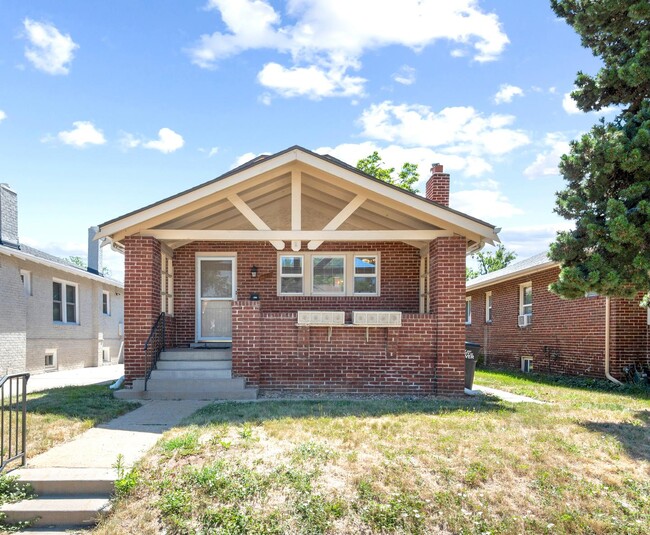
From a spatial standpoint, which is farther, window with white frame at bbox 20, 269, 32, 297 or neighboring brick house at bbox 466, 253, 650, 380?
window with white frame at bbox 20, 269, 32, 297

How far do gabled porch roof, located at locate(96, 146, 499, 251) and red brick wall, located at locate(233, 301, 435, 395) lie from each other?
165 centimetres

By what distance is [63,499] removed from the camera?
4766 mm

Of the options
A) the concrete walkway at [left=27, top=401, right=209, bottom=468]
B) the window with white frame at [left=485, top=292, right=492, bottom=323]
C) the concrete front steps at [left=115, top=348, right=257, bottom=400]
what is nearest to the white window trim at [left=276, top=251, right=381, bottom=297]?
the concrete front steps at [left=115, top=348, right=257, bottom=400]

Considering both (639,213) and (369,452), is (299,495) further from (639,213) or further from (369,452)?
(639,213)

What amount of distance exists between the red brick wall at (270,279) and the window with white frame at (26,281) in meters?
7.01

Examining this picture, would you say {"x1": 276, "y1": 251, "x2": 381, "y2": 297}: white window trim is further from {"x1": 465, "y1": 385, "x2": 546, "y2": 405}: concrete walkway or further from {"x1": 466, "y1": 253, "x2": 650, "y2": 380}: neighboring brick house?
{"x1": 466, "y1": 253, "x2": 650, "y2": 380}: neighboring brick house

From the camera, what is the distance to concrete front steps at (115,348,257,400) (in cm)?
906

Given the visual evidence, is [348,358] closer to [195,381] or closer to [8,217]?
[195,381]

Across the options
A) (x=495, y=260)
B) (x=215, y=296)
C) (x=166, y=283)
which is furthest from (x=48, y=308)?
(x=495, y=260)

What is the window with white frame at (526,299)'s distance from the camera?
16.8 meters

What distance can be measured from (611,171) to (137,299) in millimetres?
8168

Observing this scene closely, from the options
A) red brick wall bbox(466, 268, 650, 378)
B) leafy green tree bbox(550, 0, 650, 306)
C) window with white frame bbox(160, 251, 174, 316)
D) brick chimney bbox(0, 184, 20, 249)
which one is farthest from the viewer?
brick chimney bbox(0, 184, 20, 249)

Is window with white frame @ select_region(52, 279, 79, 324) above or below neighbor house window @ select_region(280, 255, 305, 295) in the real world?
below

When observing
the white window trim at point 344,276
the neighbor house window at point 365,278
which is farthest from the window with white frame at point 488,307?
the white window trim at point 344,276
